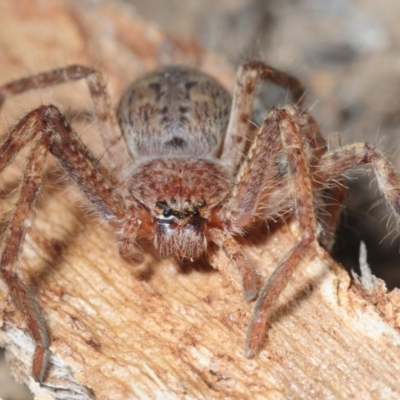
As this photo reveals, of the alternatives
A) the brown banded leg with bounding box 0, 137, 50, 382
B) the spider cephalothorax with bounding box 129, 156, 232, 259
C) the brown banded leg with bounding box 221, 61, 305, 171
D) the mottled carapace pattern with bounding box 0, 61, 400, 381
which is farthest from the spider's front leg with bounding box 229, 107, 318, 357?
the brown banded leg with bounding box 0, 137, 50, 382

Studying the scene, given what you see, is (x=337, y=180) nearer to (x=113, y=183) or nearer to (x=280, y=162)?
(x=280, y=162)

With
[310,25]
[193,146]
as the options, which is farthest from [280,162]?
[310,25]

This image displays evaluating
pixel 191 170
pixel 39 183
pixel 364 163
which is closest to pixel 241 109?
pixel 191 170

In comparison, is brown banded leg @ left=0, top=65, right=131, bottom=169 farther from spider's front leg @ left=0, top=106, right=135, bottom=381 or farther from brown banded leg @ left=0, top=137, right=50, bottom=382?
brown banded leg @ left=0, top=137, right=50, bottom=382

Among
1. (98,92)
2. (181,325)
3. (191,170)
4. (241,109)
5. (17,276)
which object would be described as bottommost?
(181,325)

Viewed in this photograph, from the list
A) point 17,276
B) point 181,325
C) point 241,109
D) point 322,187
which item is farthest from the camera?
point 241,109

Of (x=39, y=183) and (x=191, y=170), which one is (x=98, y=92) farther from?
(x=39, y=183)
